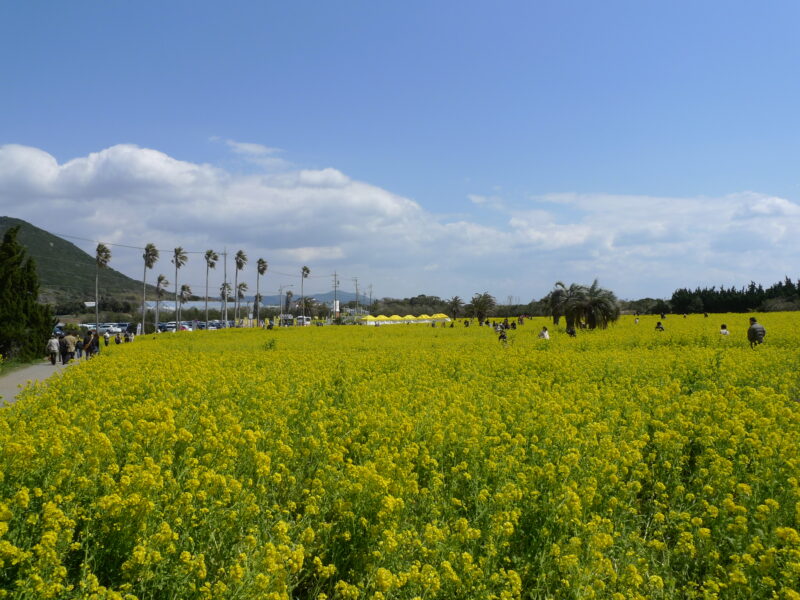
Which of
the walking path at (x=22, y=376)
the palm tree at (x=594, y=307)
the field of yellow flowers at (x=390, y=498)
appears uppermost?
the palm tree at (x=594, y=307)

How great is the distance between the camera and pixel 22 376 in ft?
67.7

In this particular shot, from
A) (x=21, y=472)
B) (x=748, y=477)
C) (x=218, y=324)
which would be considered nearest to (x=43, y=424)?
(x=21, y=472)

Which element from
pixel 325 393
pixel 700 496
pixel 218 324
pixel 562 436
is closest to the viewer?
pixel 700 496

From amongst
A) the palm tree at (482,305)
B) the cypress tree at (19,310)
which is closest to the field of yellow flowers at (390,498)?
the cypress tree at (19,310)

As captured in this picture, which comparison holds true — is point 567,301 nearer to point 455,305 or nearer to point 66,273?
point 455,305

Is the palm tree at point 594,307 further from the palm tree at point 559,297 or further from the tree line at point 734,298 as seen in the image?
the tree line at point 734,298

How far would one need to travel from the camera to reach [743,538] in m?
5.34

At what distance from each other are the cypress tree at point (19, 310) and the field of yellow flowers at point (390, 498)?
17241 mm

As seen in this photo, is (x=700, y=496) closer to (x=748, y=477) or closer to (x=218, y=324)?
(x=748, y=477)

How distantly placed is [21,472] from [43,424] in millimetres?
2408

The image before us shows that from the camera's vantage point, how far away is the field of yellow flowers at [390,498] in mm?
4227

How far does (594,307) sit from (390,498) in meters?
39.2

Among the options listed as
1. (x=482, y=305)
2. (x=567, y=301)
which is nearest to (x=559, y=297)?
(x=567, y=301)

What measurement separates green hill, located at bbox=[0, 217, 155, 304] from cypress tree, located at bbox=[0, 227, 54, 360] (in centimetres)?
11034
